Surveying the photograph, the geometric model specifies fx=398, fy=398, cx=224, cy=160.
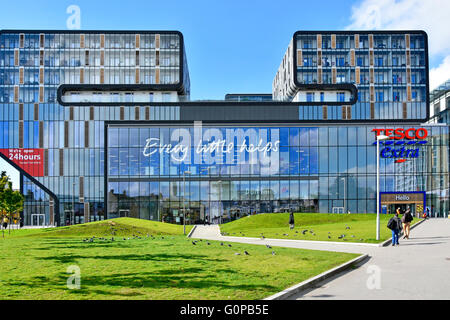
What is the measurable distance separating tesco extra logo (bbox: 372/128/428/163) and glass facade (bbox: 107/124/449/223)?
23 centimetres

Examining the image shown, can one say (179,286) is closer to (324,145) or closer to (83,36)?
(324,145)

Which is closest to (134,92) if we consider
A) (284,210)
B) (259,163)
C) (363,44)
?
(259,163)

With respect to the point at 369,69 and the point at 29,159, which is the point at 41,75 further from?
the point at 369,69

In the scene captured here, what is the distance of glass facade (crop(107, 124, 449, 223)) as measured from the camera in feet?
208

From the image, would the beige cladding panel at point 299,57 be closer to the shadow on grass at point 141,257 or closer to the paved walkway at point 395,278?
the paved walkway at point 395,278

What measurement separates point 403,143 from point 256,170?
24079mm

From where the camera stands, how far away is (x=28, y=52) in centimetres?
7381

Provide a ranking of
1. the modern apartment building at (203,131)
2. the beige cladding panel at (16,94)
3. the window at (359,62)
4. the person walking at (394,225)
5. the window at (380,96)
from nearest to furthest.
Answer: the person walking at (394,225) → the modern apartment building at (203,131) → the beige cladding panel at (16,94) → the window at (380,96) → the window at (359,62)

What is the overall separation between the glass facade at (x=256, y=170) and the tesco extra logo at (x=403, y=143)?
227 mm

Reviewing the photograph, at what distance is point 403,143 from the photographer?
6406 cm

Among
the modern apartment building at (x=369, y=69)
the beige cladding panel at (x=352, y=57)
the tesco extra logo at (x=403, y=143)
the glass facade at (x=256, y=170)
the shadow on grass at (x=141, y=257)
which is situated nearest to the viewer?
the shadow on grass at (x=141, y=257)

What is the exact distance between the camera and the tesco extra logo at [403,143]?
210 feet

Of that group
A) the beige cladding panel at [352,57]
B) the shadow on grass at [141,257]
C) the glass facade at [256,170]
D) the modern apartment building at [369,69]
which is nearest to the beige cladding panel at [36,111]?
the glass facade at [256,170]
